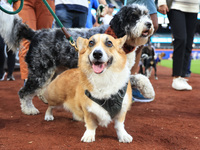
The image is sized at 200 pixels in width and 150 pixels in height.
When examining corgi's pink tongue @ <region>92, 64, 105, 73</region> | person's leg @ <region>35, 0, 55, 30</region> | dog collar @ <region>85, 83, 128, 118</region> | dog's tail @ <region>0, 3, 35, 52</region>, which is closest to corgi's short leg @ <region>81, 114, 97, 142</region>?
dog collar @ <region>85, 83, 128, 118</region>

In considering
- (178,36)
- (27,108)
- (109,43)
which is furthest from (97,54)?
(178,36)

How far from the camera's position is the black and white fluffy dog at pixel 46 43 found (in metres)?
2.69

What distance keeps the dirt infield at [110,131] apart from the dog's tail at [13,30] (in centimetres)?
104

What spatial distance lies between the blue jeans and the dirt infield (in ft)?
5.28

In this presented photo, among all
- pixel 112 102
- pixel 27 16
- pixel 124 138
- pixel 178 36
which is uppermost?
pixel 27 16

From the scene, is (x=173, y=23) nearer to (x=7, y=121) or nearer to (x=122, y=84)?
(x=122, y=84)

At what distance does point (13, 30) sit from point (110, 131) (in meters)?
1.94

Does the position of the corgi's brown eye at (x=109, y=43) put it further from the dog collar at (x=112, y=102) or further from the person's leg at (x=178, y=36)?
the person's leg at (x=178, y=36)

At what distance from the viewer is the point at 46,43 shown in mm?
2822

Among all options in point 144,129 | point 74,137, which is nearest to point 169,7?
point 144,129

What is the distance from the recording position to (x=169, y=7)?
4.34 meters

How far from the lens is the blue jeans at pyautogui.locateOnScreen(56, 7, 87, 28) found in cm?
359

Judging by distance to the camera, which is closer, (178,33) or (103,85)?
(103,85)

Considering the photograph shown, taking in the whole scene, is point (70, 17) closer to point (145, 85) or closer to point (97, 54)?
point (145, 85)
